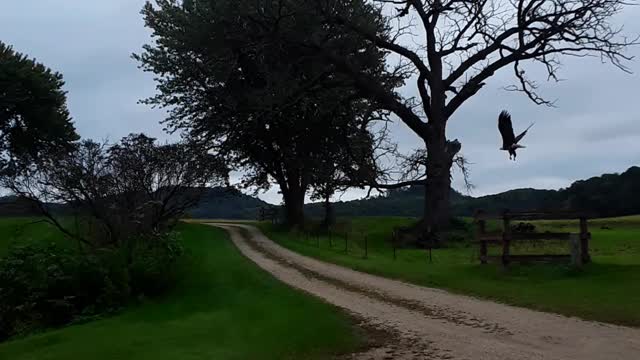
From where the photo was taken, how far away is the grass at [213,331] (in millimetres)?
10867

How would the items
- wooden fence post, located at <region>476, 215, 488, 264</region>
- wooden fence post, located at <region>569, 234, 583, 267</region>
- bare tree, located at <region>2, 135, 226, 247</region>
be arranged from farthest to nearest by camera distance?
1. bare tree, located at <region>2, 135, 226, 247</region>
2. wooden fence post, located at <region>476, 215, 488, 264</region>
3. wooden fence post, located at <region>569, 234, 583, 267</region>

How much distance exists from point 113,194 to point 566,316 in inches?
769

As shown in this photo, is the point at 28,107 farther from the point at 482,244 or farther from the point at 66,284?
the point at 482,244

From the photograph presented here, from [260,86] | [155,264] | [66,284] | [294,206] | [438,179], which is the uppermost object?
[260,86]

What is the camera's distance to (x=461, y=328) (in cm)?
1138

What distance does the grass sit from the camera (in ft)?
35.7

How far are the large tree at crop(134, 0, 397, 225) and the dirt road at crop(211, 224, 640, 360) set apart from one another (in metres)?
16.1

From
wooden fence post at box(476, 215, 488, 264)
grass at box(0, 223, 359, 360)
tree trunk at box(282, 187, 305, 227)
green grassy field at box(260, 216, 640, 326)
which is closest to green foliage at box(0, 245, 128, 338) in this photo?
grass at box(0, 223, 359, 360)

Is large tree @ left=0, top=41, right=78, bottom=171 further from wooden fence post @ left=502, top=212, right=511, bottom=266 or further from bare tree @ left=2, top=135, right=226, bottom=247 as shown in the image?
wooden fence post @ left=502, top=212, right=511, bottom=266

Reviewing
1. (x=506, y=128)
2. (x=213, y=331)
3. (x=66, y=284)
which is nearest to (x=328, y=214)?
(x=506, y=128)

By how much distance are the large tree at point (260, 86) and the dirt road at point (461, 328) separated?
16.1m

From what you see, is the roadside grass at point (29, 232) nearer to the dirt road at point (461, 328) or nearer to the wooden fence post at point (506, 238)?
the dirt road at point (461, 328)

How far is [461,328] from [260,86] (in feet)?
104

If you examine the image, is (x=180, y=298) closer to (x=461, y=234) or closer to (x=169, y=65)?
(x=461, y=234)
